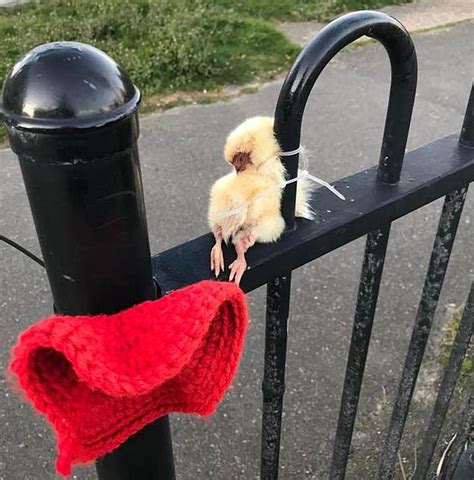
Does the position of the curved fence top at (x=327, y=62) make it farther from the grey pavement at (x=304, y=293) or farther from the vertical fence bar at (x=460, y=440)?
the grey pavement at (x=304, y=293)

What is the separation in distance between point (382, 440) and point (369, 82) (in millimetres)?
3164

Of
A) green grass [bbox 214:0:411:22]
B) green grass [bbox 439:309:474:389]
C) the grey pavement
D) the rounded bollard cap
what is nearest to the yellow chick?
the rounded bollard cap

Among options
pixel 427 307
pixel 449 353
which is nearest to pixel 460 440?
pixel 427 307

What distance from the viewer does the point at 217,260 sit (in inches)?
35.2

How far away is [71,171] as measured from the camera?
667mm

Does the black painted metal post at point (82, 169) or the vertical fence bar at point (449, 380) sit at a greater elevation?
the black painted metal post at point (82, 169)

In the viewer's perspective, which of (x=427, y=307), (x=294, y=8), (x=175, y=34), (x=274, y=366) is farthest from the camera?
(x=294, y=8)

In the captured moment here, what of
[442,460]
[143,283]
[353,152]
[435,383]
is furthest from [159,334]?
[353,152]

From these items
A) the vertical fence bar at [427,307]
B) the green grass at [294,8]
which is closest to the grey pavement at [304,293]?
the vertical fence bar at [427,307]

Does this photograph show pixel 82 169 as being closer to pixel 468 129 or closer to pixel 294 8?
pixel 468 129

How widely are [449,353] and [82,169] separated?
214 centimetres

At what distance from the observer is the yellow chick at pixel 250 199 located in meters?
0.90

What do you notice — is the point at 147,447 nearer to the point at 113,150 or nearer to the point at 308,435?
the point at 113,150

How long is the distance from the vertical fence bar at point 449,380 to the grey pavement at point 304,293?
0.48 m
